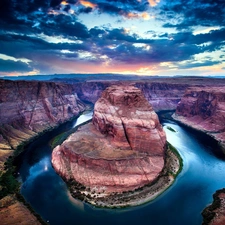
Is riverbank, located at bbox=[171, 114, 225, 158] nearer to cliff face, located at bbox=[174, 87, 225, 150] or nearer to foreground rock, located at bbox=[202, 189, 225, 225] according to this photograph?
cliff face, located at bbox=[174, 87, 225, 150]

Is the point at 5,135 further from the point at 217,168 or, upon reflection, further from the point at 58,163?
the point at 217,168

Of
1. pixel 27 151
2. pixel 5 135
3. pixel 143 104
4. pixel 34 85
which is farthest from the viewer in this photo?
pixel 34 85

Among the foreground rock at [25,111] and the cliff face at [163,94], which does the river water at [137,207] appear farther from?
the cliff face at [163,94]

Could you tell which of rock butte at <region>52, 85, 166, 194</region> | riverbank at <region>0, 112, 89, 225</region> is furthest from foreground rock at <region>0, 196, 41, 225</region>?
rock butte at <region>52, 85, 166, 194</region>

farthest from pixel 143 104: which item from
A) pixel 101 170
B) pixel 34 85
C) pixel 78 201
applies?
pixel 34 85

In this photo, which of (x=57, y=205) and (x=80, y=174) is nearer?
(x=57, y=205)

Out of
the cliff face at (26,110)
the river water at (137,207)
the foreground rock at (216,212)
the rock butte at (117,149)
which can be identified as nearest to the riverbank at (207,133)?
the river water at (137,207)
